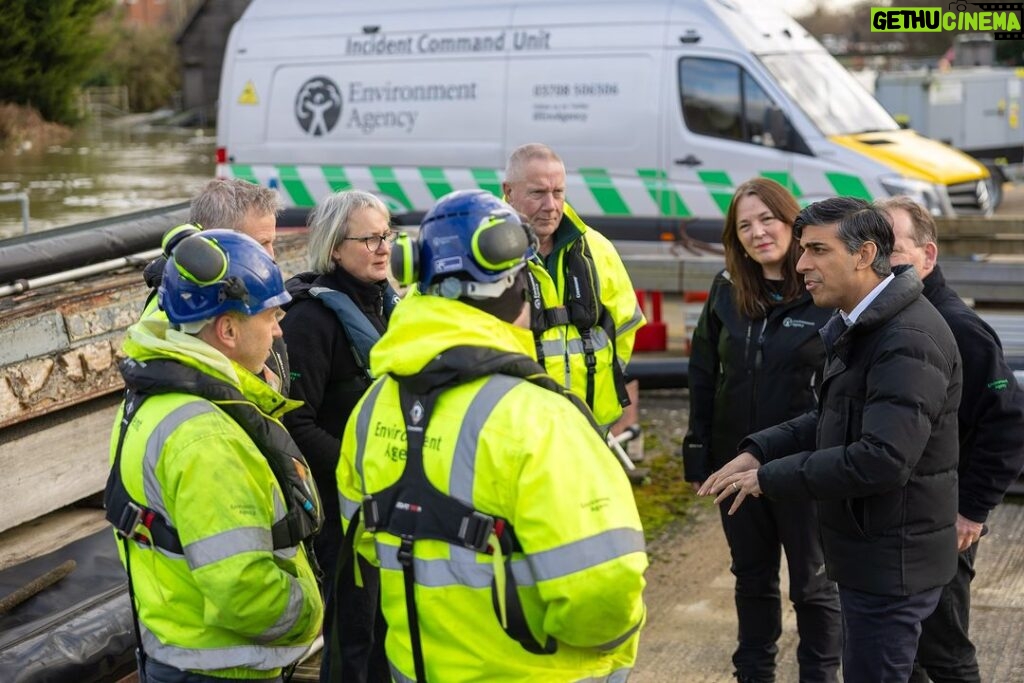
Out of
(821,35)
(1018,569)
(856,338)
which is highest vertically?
(821,35)

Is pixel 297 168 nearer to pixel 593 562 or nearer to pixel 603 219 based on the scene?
pixel 603 219

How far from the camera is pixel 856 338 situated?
3.48 metres

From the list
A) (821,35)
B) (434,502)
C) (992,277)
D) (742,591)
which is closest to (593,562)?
(434,502)

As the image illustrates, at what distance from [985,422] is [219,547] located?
2.27 metres

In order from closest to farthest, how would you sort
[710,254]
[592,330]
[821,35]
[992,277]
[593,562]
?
[593,562], [592,330], [992,277], [710,254], [821,35]

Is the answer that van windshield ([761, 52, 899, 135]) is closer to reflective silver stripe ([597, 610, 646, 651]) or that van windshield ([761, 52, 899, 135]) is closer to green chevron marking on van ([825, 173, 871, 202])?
green chevron marking on van ([825, 173, 871, 202])

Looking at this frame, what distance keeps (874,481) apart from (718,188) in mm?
7706

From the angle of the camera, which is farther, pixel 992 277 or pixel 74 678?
pixel 992 277

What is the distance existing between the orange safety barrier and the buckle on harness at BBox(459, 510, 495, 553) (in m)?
7.57

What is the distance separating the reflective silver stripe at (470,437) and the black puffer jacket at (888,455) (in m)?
1.26

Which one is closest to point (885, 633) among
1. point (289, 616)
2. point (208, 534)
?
point (289, 616)

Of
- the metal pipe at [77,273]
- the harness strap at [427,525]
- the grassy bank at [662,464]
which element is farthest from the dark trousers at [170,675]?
the grassy bank at [662,464]

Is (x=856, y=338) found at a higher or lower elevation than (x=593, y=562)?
higher

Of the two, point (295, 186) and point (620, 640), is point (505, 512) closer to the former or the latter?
point (620, 640)
